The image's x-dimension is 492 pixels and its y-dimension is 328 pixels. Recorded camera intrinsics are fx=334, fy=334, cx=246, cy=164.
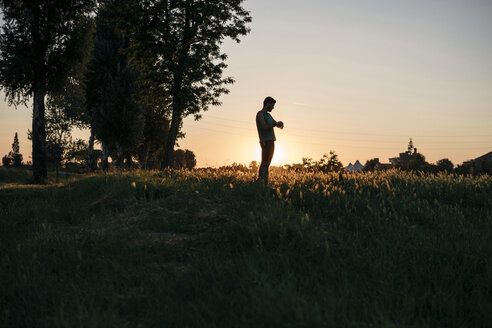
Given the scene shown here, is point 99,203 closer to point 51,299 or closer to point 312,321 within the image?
point 51,299

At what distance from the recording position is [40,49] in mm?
21031

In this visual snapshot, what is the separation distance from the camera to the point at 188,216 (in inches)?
260

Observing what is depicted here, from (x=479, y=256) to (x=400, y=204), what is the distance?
2.33 metres

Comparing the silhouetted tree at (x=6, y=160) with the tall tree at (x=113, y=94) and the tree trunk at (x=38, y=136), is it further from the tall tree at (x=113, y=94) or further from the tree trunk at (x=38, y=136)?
the tree trunk at (x=38, y=136)

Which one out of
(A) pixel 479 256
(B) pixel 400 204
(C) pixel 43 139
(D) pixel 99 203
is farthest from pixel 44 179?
(A) pixel 479 256

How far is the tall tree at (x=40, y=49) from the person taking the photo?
67.8 feet

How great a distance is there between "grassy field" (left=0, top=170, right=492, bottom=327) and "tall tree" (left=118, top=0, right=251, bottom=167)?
42.4ft

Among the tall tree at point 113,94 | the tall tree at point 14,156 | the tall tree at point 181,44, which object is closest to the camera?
the tall tree at point 181,44

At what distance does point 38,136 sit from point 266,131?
58.5 ft

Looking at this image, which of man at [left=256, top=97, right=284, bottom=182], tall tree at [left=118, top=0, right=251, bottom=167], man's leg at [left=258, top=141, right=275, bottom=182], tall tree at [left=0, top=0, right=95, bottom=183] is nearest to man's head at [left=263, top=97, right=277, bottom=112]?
man at [left=256, top=97, right=284, bottom=182]

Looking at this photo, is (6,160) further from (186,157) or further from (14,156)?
(186,157)

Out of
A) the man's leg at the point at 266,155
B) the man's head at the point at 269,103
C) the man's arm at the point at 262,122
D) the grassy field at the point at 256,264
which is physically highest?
the man's head at the point at 269,103

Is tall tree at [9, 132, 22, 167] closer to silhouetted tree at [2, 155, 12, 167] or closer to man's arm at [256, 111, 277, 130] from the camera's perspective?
silhouetted tree at [2, 155, 12, 167]

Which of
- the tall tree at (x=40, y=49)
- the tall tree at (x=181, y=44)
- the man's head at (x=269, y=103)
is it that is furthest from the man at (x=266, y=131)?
the tall tree at (x=40, y=49)
